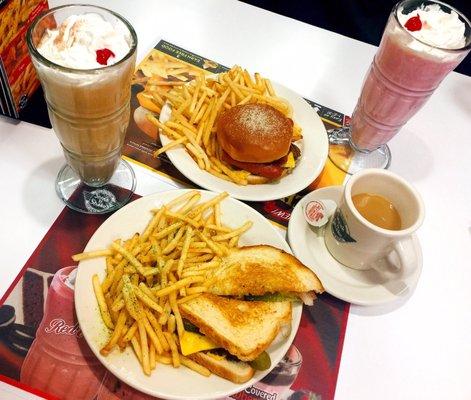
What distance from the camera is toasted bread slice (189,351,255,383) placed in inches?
34.1

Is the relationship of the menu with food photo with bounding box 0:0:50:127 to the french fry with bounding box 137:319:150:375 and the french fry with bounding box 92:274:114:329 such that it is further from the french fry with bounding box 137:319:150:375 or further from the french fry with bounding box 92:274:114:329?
the french fry with bounding box 137:319:150:375

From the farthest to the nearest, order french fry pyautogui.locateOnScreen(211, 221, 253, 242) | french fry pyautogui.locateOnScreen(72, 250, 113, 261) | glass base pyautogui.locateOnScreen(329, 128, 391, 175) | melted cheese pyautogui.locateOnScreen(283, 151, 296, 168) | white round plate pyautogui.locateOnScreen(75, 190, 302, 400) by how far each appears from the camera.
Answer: glass base pyautogui.locateOnScreen(329, 128, 391, 175) → melted cheese pyautogui.locateOnScreen(283, 151, 296, 168) → french fry pyautogui.locateOnScreen(211, 221, 253, 242) → french fry pyautogui.locateOnScreen(72, 250, 113, 261) → white round plate pyautogui.locateOnScreen(75, 190, 302, 400)

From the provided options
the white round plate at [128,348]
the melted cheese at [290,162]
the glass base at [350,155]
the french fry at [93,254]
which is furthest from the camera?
the glass base at [350,155]

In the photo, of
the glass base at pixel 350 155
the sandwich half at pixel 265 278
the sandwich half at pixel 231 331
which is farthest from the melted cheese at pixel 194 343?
the glass base at pixel 350 155

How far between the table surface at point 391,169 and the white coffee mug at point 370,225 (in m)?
0.14

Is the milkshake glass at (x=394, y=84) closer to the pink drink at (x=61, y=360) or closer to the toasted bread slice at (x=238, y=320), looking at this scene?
the toasted bread slice at (x=238, y=320)

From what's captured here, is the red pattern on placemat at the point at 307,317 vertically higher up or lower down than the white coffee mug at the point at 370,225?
lower down

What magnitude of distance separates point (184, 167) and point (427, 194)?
0.80 m

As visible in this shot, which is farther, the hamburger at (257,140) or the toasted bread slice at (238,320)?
the hamburger at (257,140)

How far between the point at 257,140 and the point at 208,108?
0.23m

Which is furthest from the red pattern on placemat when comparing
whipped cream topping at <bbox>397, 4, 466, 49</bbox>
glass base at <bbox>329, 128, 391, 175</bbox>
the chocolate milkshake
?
whipped cream topping at <bbox>397, 4, 466, 49</bbox>

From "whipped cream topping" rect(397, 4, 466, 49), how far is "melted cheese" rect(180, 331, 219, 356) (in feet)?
3.15

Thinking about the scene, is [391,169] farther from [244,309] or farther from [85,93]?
[85,93]

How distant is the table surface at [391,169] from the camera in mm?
1038
